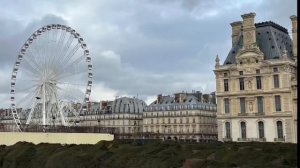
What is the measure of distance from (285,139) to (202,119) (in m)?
40.8

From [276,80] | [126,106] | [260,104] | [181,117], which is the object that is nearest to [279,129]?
[260,104]

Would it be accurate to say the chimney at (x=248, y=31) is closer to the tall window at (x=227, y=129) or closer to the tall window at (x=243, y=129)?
the tall window at (x=243, y=129)

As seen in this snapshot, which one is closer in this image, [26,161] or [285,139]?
[26,161]

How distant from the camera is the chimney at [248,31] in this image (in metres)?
82.4

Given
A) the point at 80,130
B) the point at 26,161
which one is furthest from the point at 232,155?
the point at 80,130

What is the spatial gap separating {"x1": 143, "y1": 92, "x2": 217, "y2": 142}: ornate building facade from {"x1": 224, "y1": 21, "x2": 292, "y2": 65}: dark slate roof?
3105 centimetres

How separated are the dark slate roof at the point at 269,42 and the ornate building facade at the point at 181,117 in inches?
1222

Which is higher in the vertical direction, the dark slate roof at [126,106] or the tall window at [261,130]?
the dark slate roof at [126,106]

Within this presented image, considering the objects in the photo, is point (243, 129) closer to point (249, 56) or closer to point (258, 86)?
point (258, 86)

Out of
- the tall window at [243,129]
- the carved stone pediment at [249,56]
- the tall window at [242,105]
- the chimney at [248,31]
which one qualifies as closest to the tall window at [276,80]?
the carved stone pediment at [249,56]

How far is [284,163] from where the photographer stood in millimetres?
21297

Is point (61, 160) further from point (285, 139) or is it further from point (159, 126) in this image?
point (159, 126)

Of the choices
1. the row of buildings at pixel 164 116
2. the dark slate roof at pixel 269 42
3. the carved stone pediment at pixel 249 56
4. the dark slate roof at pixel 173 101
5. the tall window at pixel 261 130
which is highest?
the dark slate roof at pixel 269 42

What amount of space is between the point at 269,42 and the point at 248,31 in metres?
4.54
